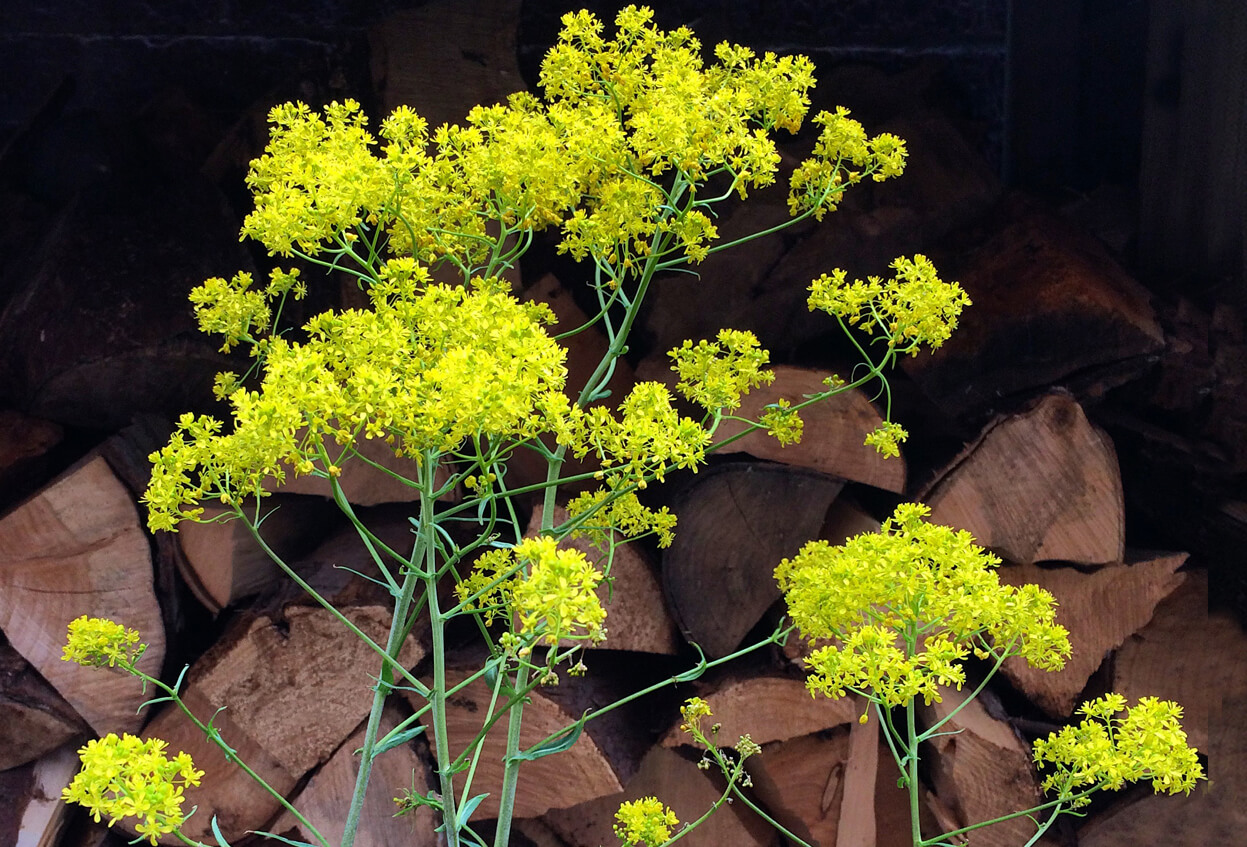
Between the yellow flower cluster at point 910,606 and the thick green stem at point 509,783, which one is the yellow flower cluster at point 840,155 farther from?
the thick green stem at point 509,783

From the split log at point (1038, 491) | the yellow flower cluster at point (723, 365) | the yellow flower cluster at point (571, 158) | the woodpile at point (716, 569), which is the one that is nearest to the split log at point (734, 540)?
the woodpile at point (716, 569)

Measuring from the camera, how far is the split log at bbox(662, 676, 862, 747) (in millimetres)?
1157

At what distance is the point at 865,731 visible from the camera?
1.21 meters

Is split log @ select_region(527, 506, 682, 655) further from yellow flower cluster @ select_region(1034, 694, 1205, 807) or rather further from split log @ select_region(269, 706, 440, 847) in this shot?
yellow flower cluster @ select_region(1034, 694, 1205, 807)

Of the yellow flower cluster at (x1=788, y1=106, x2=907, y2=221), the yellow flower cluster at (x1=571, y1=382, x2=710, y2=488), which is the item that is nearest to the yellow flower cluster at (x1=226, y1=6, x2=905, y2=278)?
the yellow flower cluster at (x1=788, y1=106, x2=907, y2=221)

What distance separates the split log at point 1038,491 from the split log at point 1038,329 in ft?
0.17

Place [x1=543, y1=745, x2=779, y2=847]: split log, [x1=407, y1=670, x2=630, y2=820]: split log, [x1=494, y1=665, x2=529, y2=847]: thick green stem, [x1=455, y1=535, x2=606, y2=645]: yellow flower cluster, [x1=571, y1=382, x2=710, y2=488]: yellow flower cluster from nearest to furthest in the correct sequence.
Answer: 1. [x1=455, y1=535, x2=606, y2=645]: yellow flower cluster
2. [x1=571, y1=382, x2=710, y2=488]: yellow flower cluster
3. [x1=494, y1=665, x2=529, y2=847]: thick green stem
4. [x1=407, y1=670, x2=630, y2=820]: split log
5. [x1=543, y1=745, x2=779, y2=847]: split log

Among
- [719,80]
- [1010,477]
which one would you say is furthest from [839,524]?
[719,80]

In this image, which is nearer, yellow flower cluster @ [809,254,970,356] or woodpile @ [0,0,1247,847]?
yellow flower cluster @ [809,254,970,356]

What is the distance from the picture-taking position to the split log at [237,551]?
3.95 feet

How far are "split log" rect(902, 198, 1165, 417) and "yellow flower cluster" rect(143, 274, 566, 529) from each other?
65 centimetres

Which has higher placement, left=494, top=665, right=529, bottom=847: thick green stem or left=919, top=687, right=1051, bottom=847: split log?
left=494, top=665, right=529, bottom=847: thick green stem

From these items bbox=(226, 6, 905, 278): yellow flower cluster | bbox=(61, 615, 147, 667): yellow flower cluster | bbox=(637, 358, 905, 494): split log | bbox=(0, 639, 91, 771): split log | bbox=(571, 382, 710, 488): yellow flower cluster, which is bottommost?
bbox=(0, 639, 91, 771): split log

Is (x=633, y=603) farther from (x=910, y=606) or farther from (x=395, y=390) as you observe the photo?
(x=395, y=390)
